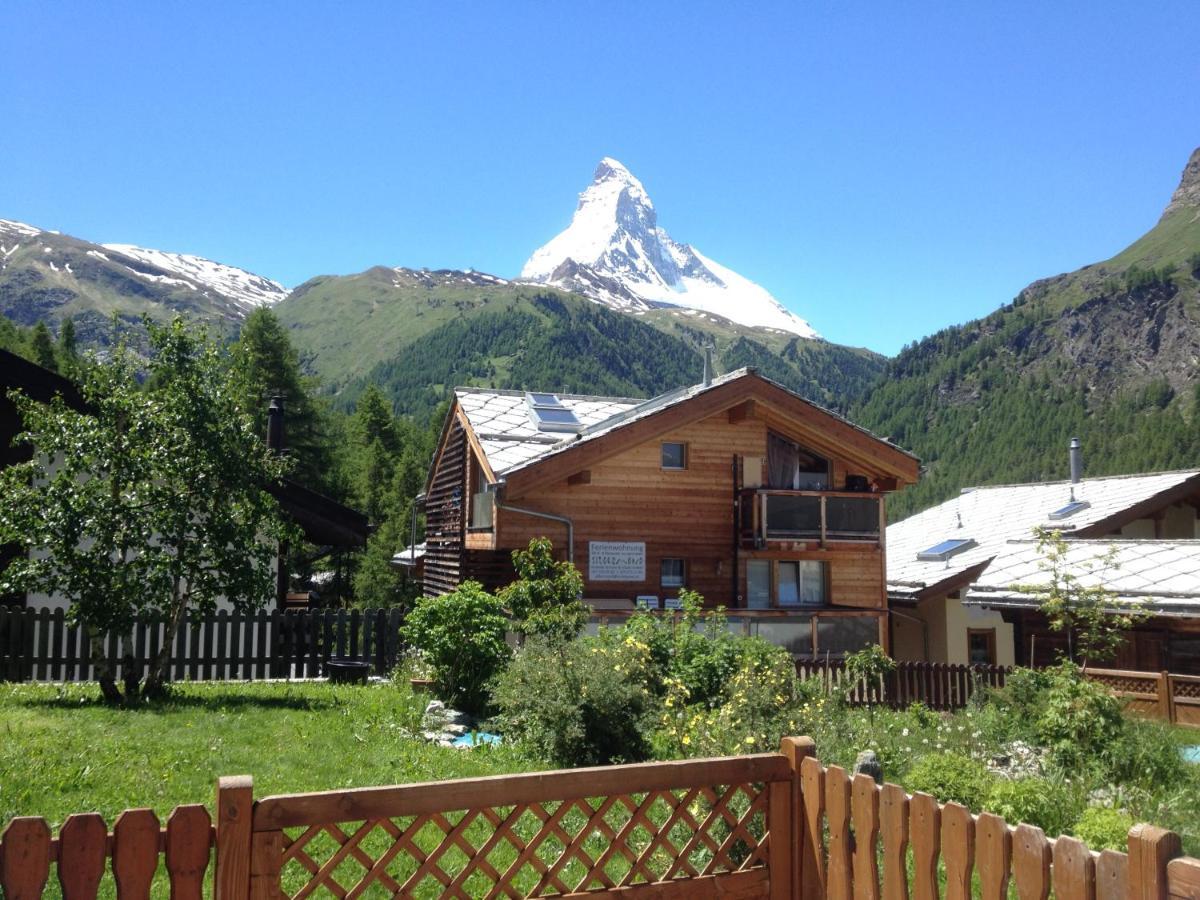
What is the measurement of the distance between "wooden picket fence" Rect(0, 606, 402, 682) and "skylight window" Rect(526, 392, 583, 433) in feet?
28.3

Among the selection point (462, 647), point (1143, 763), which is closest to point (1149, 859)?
point (1143, 763)

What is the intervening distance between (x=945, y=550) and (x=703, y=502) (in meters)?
9.43

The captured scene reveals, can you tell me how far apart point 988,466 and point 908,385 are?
3716 centimetres

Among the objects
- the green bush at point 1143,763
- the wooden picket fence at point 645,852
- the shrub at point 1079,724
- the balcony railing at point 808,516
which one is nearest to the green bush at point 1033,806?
the wooden picket fence at point 645,852

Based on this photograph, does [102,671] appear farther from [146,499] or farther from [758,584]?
[758,584]

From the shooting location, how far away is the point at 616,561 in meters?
22.3

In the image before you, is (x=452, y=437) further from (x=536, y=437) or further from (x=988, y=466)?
(x=988, y=466)

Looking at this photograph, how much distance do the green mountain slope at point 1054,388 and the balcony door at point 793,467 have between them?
86.3 metres

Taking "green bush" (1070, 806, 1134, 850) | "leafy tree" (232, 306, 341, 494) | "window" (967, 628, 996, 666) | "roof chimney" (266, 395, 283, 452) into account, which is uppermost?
"leafy tree" (232, 306, 341, 494)

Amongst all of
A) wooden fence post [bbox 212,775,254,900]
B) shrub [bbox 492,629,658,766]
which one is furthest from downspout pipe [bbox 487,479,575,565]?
wooden fence post [bbox 212,775,254,900]

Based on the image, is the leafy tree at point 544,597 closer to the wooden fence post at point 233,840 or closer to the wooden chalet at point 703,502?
the wooden chalet at point 703,502

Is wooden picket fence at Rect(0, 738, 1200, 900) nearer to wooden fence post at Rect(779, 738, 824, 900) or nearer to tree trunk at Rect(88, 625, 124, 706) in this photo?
wooden fence post at Rect(779, 738, 824, 900)

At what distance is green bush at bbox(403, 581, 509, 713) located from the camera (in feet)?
42.8

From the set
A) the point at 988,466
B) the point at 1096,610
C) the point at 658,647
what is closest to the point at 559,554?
the point at 658,647
